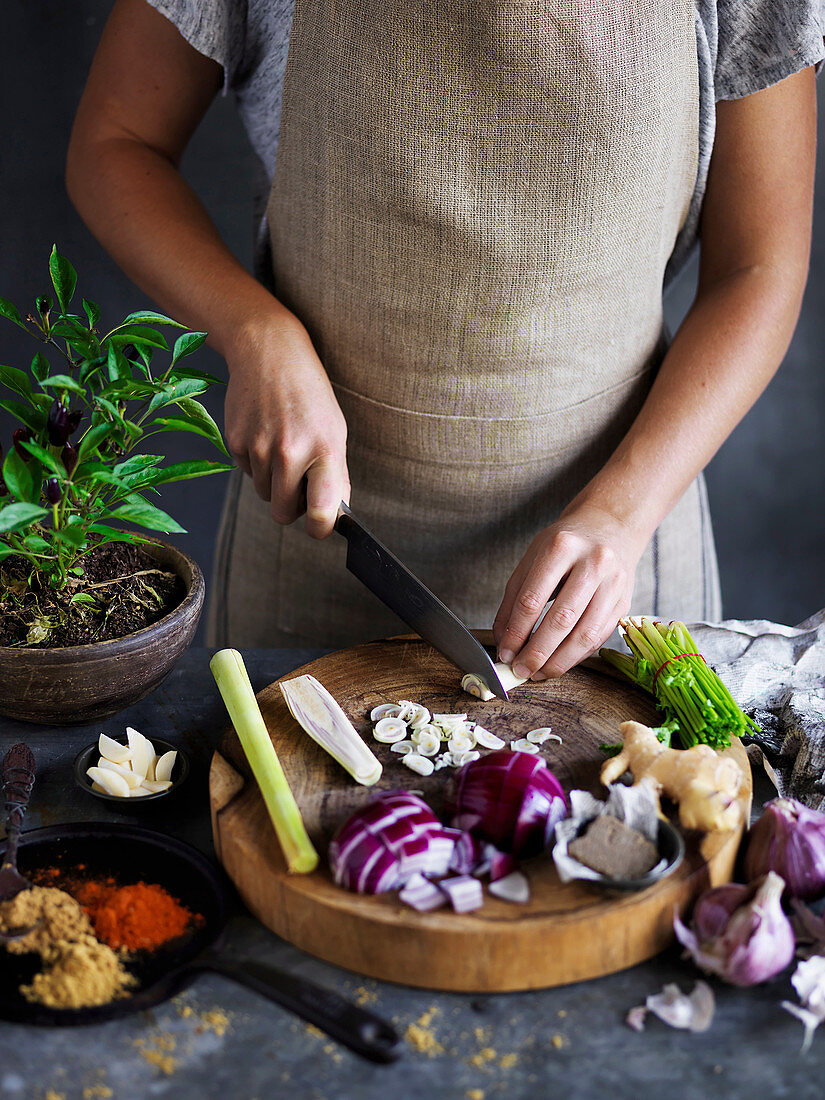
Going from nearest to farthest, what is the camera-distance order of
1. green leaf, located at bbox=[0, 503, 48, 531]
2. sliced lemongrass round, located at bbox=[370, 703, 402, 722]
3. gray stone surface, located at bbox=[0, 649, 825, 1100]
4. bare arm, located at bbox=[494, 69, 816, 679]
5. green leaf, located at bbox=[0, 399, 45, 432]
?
gray stone surface, located at bbox=[0, 649, 825, 1100] → green leaf, located at bbox=[0, 503, 48, 531] → green leaf, located at bbox=[0, 399, 45, 432] → sliced lemongrass round, located at bbox=[370, 703, 402, 722] → bare arm, located at bbox=[494, 69, 816, 679]

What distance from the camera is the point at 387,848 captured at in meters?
0.76

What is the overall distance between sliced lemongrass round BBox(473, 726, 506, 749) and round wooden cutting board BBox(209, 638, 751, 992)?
0.07 ft

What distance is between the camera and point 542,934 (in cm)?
73

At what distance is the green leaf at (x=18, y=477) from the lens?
0.83 meters

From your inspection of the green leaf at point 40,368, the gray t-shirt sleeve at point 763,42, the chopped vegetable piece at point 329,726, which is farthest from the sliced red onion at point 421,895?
the gray t-shirt sleeve at point 763,42

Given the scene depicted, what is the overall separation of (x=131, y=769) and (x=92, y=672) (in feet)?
0.37

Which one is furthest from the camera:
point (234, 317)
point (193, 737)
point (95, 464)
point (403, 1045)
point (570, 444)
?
point (570, 444)

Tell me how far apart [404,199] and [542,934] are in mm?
876

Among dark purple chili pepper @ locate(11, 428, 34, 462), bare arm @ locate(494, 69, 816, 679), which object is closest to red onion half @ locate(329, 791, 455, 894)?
bare arm @ locate(494, 69, 816, 679)

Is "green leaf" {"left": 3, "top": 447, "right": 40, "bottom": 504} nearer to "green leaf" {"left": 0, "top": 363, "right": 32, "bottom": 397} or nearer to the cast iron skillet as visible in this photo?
"green leaf" {"left": 0, "top": 363, "right": 32, "bottom": 397}

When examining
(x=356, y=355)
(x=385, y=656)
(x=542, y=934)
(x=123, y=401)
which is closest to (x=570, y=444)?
(x=356, y=355)

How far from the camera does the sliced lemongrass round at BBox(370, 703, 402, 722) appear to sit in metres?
1.01

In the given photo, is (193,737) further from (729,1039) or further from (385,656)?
(729,1039)

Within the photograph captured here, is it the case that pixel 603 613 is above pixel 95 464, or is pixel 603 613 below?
below
